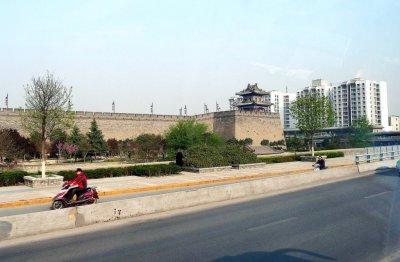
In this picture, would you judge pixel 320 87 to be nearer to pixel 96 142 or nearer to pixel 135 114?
pixel 135 114

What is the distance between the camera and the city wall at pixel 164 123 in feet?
203

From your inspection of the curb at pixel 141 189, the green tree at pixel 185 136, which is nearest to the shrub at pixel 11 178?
the curb at pixel 141 189

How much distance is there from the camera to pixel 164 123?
7300 cm

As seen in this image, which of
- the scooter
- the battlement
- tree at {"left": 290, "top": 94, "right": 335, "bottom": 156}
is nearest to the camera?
the scooter

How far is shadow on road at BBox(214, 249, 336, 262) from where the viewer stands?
773 cm

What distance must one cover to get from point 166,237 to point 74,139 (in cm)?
4168

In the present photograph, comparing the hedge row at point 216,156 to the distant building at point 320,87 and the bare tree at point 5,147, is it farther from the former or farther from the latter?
the distant building at point 320,87

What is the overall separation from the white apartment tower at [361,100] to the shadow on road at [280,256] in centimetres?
13184

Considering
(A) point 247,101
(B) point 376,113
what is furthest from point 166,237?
(B) point 376,113

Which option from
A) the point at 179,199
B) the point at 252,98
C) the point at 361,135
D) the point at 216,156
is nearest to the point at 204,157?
the point at 216,156

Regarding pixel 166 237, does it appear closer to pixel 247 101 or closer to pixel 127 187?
pixel 127 187

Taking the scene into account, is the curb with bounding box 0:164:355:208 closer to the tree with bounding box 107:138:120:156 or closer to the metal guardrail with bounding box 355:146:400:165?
the metal guardrail with bounding box 355:146:400:165

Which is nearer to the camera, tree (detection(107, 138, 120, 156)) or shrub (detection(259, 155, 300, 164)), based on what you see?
shrub (detection(259, 155, 300, 164))

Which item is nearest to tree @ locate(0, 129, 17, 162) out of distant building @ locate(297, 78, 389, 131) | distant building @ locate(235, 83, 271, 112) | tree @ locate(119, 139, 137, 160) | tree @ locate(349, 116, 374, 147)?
tree @ locate(119, 139, 137, 160)
